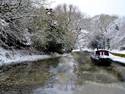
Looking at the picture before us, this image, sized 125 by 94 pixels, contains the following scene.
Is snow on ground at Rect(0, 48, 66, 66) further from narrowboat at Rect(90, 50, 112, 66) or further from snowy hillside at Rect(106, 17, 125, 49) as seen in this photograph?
snowy hillside at Rect(106, 17, 125, 49)

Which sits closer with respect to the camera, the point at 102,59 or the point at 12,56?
the point at 102,59

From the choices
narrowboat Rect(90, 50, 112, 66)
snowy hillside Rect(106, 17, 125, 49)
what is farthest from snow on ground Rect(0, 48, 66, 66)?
snowy hillside Rect(106, 17, 125, 49)

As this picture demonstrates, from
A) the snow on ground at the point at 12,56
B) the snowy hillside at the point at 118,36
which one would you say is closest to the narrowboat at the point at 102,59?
the snow on ground at the point at 12,56

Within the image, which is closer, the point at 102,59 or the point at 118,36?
the point at 102,59

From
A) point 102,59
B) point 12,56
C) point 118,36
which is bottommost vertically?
point 102,59

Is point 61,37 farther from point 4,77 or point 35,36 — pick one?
point 4,77

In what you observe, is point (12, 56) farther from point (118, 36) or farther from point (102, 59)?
point (118, 36)

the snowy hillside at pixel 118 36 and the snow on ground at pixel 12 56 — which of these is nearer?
the snow on ground at pixel 12 56

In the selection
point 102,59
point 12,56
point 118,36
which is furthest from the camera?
point 118,36

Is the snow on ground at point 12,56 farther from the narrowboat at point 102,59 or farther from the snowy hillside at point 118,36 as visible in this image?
the snowy hillside at point 118,36

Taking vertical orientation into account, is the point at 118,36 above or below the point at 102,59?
above

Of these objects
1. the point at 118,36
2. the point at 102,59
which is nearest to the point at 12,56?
Result: the point at 102,59

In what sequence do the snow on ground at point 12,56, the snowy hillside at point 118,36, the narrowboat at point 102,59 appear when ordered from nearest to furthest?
1. the snow on ground at point 12,56
2. the narrowboat at point 102,59
3. the snowy hillside at point 118,36

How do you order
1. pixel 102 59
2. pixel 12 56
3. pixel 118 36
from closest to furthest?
pixel 102 59 < pixel 12 56 < pixel 118 36
